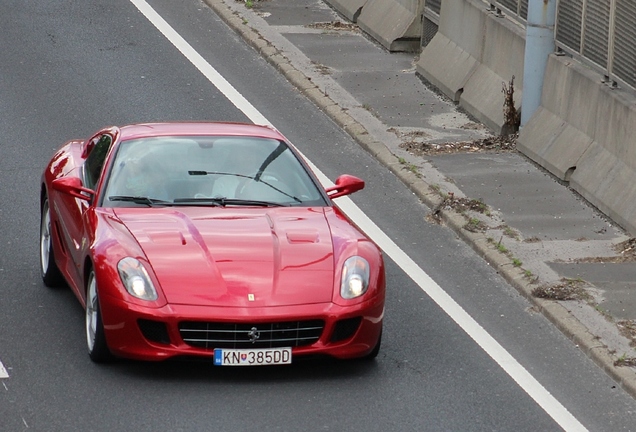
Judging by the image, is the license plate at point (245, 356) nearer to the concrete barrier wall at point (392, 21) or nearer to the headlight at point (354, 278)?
the headlight at point (354, 278)

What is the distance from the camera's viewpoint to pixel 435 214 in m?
14.3

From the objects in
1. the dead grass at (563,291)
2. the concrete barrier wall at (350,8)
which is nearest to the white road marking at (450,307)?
the dead grass at (563,291)

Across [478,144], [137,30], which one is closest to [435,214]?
[478,144]

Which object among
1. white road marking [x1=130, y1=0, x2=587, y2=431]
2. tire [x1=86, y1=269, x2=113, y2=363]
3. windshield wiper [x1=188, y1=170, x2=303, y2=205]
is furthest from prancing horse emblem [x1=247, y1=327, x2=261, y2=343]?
white road marking [x1=130, y1=0, x2=587, y2=431]

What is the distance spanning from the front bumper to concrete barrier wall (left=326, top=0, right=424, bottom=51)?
36.6 feet

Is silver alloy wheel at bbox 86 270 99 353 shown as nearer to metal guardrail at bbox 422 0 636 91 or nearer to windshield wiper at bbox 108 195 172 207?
windshield wiper at bbox 108 195 172 207

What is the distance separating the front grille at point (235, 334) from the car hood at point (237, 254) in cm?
14

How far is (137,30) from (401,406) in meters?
12.5

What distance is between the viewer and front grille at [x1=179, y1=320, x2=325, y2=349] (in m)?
9.66

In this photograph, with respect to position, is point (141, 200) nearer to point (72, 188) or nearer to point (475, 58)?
point (72, 188)

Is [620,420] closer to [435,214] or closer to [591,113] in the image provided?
[435,214]

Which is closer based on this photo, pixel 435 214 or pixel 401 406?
pixel 401 406

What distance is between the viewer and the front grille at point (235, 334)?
9.66 meters

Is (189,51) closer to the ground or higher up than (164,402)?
closer to the ground
